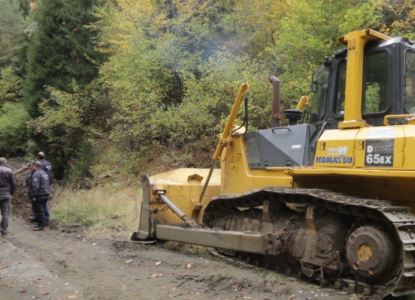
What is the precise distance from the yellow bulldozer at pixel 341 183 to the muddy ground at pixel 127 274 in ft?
1.12

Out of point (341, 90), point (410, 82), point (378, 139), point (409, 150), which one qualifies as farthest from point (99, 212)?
point (409, 150)

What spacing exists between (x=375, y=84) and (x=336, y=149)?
2.81ft

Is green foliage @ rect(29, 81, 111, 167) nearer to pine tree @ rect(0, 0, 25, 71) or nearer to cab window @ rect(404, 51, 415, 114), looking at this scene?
pine tree @ rect(0, 0, 25, 71)

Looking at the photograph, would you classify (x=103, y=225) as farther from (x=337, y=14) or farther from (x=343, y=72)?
(x=337, y=14)

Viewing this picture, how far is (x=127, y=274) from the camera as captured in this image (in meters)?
5.93

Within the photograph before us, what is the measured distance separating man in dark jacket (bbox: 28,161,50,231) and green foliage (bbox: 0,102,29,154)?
1540cm

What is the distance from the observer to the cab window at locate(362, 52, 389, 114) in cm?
479

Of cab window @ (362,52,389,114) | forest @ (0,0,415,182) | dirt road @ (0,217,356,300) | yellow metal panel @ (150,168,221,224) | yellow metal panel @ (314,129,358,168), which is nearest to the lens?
yellow metal panel @ (314,129,358,168)

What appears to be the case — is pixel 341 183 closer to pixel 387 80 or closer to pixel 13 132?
pixel 387 80

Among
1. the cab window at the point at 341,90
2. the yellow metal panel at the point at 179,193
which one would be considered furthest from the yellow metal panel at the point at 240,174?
the cab window at the point at 341,90

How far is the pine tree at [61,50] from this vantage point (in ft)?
65.2

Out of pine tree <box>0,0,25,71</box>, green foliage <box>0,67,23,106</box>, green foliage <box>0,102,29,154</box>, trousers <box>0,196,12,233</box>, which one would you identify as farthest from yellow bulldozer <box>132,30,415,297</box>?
pine tree <box>0,0,25,71</box>

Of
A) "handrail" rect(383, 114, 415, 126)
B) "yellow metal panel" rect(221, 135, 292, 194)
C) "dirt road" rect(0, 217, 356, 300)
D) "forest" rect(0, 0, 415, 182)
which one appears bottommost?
"dirt road" rect(0, 217, 356, 300)

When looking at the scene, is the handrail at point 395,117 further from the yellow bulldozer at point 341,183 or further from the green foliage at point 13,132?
the green foliage at point 13,132
